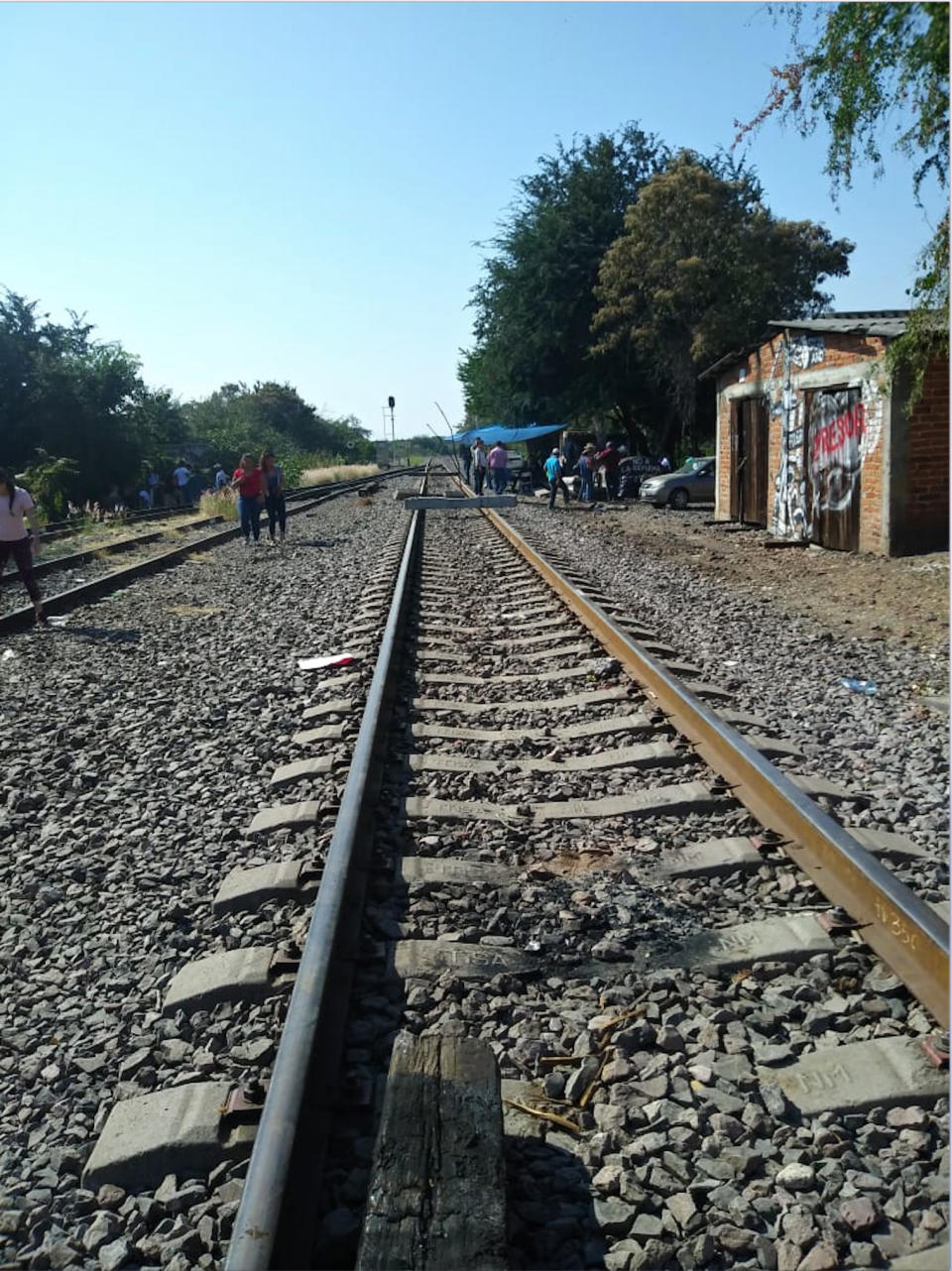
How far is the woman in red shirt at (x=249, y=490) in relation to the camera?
1834cm

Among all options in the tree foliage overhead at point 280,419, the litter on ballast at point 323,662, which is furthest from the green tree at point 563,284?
the tree foliage overhead at point 280,419

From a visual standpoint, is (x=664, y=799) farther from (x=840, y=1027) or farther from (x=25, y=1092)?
(x=25, y=1092)

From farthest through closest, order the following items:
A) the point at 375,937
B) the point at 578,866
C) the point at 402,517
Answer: the point at 402,517, the point at 578,866, the point at 375,937

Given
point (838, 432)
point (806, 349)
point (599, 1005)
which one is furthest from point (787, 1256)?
point (806, 349)

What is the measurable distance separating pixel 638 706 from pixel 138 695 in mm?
3620

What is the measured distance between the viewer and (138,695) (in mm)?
7625

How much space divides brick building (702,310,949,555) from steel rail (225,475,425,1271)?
10.5 metres

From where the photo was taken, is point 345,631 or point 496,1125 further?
point 345,631

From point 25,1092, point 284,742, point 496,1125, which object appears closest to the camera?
point 496,1125

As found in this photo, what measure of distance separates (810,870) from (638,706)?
2.49 metres

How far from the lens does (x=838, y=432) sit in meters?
16.1

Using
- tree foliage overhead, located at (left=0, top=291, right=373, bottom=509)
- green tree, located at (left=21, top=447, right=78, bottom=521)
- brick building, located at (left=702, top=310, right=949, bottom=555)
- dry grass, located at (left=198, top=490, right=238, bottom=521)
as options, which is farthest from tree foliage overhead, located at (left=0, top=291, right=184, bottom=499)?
brick building, located at (left=702, top=310, right=949, bottom=555)

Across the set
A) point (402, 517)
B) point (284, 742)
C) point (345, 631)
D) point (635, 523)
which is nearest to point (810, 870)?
point (284, 742)

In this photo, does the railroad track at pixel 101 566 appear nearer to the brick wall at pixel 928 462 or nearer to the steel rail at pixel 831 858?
the steel rail at pixel 831 858
